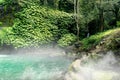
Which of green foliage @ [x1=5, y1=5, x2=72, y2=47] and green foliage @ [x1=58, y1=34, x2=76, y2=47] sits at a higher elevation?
green foliage @ [x1=5, y1=5, x2=72, y2=47]

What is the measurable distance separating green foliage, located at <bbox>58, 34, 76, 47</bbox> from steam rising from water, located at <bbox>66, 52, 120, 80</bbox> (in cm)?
1770

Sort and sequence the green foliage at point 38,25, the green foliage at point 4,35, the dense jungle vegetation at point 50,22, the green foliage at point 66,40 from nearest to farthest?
the green foliage at point 4,35, the green foliage at point 66,40, the dense jungle vegetation at point 50,22, the green foliage at point 38,25

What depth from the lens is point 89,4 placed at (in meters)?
32.8

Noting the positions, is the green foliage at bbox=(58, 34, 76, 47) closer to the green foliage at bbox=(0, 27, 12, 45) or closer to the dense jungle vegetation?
the dense jungle vegetation

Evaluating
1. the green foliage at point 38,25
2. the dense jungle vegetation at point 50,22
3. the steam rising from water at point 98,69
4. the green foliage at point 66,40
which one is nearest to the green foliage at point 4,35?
the dense jungle vegetation at point 50,22

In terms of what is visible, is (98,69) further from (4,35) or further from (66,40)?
(4,35)

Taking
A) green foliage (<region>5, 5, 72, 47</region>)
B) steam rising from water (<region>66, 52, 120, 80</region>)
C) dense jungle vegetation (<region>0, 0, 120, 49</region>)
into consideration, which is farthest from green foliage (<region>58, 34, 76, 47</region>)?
steam rising from water (<region>66, 52, 120, 80</region>)

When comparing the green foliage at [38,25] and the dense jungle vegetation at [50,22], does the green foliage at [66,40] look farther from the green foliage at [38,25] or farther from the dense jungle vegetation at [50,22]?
the green foliage at [38,25]

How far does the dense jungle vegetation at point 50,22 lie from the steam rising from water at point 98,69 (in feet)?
59.6

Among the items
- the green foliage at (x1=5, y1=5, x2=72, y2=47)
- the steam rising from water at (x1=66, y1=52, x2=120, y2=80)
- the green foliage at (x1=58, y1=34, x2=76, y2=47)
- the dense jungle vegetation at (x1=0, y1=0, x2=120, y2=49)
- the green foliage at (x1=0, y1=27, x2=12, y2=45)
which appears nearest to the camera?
the steam rising from water at (x1=66, y1=52, x2=120, y2=80)

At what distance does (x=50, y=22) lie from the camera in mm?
33031

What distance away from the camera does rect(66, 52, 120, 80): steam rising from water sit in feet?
34.8

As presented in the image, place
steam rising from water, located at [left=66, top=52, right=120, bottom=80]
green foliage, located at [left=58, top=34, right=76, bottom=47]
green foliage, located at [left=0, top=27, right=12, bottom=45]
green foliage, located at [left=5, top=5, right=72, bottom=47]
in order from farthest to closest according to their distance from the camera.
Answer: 1. green foliage, located at [left=5, top=5, right=72, bottom=47]
2. green foliage, located at [left=58, top=34, right=76, bottom=47]
3. green foliage, located at [left=0, top=27, right=12, bottom=45]
4. steam rising from water, located at [left=66, top=52, right=120, bottom=80]

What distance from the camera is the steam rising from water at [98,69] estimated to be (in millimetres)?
10609
